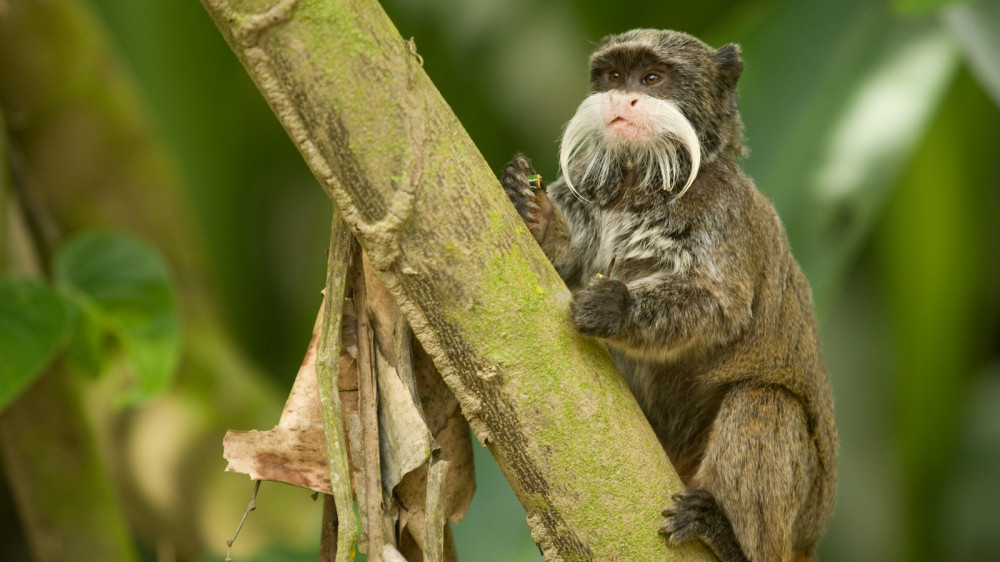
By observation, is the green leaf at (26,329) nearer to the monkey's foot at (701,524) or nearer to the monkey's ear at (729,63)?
the monkey's foot at (701,524)

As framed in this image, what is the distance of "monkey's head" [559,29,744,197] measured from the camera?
244cm

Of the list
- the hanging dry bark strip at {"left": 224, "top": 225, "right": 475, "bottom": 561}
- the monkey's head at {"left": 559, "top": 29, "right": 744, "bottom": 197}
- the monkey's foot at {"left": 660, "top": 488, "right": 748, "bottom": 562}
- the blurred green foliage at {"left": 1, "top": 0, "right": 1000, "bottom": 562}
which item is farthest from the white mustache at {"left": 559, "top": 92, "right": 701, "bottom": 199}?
the blurred green foliage at {"left": 1, "top": 0, "right": 1000, "bottom": 562}

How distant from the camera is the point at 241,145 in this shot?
4062 mm

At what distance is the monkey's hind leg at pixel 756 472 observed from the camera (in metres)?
2.26

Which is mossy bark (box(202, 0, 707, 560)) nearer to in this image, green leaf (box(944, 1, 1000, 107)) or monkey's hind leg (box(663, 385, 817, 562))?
monkey's hind leg (box(663, 385, 817, 562))

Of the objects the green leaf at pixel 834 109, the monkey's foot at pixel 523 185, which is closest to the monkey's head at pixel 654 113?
the monkey's foot at pixel 523 185

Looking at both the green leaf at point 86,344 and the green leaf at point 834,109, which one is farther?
the green leaf at point 834,109

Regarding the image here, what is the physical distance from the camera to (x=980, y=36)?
283 cm

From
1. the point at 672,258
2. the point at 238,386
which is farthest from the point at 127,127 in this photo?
the point at 672,258

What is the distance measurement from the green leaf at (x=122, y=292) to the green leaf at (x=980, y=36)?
234 centimetres

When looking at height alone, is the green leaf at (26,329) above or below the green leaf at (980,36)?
above

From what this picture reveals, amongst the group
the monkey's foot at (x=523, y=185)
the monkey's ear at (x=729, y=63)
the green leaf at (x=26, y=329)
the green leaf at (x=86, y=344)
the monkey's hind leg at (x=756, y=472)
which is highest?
the green leaf at (x=26, y=329)

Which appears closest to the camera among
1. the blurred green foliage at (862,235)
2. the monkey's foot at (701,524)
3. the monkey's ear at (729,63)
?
the monkey's foot at (701,524)

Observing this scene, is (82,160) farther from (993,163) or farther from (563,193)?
(993,163)
